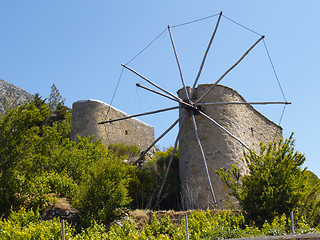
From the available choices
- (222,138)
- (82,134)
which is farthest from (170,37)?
(82,134)

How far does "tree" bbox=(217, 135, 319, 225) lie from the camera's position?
9.87 meters

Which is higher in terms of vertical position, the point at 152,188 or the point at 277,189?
the point at 152,188

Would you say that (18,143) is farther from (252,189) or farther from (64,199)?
(252,189)

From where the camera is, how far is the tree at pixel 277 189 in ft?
32.4

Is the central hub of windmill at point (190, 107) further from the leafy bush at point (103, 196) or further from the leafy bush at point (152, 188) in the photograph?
the leafy bush at point (103, 196)

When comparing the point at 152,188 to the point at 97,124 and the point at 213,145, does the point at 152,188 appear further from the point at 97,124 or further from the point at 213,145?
the point at 97,124

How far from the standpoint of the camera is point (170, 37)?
50.0ft

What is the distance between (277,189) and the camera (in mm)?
9844

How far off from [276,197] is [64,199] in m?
5.96

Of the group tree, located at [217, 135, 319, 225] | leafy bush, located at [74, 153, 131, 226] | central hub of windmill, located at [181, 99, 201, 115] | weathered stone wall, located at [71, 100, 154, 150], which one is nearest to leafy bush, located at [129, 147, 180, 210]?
leafy bush, located at [74, 153, 131, 226]

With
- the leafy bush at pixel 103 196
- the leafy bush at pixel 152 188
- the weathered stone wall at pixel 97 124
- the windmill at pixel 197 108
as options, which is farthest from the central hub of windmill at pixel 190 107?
the weathered stone wall at pixel 97 124

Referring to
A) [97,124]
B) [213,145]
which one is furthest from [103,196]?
[97,124]

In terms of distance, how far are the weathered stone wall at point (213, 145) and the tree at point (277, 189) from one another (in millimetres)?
2323

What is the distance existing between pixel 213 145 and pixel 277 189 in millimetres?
3679
